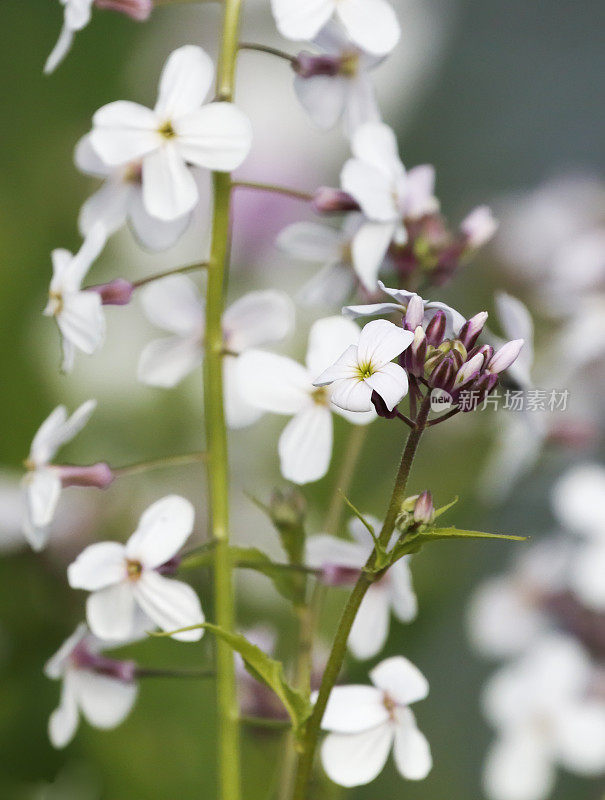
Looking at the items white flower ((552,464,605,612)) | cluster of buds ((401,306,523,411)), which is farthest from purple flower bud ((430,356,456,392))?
white flower ((552,464,605,612))

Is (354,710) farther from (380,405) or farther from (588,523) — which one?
(588,523)

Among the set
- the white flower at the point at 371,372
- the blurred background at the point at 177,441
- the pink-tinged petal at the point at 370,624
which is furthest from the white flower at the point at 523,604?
the white flower at the point at 371,372

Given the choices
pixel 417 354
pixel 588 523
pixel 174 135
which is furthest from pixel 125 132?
pixel 588 523

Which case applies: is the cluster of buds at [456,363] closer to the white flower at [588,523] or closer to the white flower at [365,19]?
the white flower at [365,19]

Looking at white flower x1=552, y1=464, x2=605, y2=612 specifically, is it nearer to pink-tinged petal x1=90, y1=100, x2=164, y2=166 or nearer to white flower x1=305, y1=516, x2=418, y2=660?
white flower x1=305, y1=516, x2=418, y2=660

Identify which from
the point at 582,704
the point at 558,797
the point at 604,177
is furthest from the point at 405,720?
the point at 604,177

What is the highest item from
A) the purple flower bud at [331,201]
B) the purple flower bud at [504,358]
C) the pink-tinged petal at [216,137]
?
the pink-tinged petal at [216,137]
